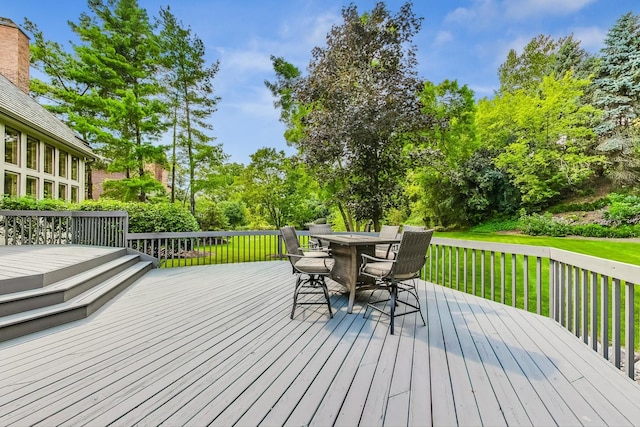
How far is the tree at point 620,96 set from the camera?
13.4 m

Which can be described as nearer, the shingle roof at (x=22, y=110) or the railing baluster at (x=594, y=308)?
the railing baluster at (x=594, y=308)

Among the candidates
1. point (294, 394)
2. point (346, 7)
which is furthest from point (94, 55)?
point (294, 394)

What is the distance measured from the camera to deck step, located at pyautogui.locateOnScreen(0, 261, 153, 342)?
2.58 meters

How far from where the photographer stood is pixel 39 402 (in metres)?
1.67

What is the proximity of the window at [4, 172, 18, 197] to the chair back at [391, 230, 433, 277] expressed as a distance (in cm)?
1059

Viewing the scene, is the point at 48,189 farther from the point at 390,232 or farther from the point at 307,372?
the point at 307,372

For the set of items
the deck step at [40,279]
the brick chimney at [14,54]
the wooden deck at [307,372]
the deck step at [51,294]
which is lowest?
the wooden deck at [307,372]

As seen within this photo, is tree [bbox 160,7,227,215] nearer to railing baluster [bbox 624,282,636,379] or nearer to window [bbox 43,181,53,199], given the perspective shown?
window [bbox 43,181,53,199]

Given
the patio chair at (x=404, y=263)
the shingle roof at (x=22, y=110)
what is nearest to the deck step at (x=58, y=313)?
the patio chair at (x=404, y=263)

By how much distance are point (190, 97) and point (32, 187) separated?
608 cm

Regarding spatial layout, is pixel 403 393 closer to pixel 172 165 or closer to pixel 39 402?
pixel 39 402

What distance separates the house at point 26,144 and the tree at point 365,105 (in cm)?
791

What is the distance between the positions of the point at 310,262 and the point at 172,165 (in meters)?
10.3

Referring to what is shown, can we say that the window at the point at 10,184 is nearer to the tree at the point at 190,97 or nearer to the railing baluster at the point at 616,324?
the tree at the point at 190,97
